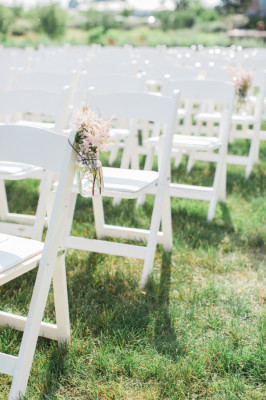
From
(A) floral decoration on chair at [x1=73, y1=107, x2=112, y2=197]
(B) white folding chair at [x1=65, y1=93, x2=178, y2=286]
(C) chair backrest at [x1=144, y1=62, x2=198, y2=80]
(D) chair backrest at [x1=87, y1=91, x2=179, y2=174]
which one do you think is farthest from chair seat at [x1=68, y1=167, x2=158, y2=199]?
(C) chair backrest at [x1=144, y1=62, x2=198, y2=80]

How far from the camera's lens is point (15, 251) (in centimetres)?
224

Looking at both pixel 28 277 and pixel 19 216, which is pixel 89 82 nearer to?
pixel 19 216

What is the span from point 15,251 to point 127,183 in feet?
3.59

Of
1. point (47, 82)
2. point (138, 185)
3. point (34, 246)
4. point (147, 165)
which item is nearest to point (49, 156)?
point (34, 246)

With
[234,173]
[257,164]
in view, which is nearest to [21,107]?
[234,173]

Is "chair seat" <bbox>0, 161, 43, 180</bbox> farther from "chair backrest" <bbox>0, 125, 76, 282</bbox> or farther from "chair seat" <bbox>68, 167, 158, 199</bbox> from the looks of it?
"chair backrest" <bbox>0, 125, 76, 282</bbox>

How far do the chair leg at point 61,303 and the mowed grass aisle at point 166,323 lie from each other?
0.08m

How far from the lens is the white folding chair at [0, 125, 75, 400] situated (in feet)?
6.93

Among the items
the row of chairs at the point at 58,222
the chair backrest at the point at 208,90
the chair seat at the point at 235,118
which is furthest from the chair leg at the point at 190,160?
the row of chairs at the point at 58,222

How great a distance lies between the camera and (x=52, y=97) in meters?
3.58

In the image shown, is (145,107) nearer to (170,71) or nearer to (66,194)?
(66,194)

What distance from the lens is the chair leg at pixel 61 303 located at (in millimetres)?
2471

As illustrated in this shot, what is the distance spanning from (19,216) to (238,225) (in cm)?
174

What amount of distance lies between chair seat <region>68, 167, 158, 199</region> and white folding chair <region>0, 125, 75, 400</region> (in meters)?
0.71
